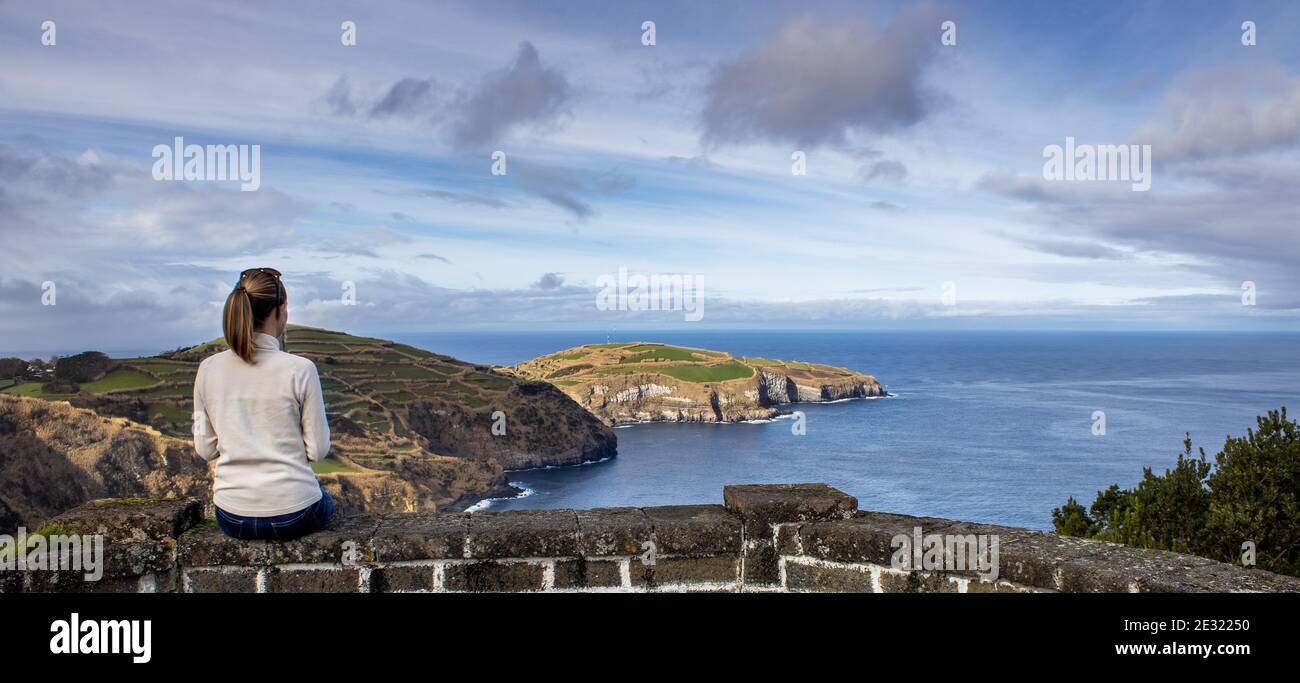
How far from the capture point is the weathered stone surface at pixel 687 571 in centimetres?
458

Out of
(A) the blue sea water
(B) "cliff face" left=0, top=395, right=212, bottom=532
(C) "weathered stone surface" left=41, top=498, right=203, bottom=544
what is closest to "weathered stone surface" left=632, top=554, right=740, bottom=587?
(C) "weathered stone surface" left=41, top=498, right=203, bottom=544

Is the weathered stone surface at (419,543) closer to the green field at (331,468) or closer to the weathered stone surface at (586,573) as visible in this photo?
the weathered stone surface at (586,573)

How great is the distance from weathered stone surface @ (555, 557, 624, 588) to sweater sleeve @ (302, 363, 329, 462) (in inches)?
56.0

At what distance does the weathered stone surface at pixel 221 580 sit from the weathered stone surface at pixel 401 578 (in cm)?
63

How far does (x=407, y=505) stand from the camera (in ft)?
283

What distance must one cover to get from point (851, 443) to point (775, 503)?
96122mm

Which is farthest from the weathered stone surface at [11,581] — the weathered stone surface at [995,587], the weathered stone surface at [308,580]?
the weathered stone surface at [995,587]

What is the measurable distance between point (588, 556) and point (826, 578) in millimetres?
1368

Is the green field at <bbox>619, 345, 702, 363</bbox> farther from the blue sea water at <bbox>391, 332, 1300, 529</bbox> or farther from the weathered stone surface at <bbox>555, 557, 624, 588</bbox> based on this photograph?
the weathered stone surface at <bbox>555, 557, 624, 588</bbox>

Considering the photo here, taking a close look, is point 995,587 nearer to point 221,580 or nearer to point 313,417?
point 313,417

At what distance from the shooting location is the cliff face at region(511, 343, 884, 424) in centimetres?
13150

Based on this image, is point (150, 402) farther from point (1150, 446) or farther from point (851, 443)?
point (1150, 446)

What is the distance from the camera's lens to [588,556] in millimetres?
4508

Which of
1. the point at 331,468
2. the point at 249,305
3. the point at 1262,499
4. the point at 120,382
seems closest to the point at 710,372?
the point at 331,468
